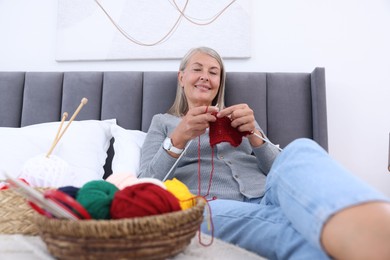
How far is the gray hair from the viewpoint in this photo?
1.33 meters

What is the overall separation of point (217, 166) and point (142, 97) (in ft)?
1.87

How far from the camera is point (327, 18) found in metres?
1.57

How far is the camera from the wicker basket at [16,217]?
2.02 feet

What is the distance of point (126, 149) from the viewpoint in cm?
129

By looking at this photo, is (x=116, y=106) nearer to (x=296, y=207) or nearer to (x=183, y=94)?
(x=183, y=94)

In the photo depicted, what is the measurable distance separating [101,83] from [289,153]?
109cm

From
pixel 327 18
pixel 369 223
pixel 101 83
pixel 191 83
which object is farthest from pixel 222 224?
pixel 327 18

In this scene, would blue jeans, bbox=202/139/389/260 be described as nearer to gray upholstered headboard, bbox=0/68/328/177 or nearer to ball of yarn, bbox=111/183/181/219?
ball of yarn, bbox=111/183/181/219

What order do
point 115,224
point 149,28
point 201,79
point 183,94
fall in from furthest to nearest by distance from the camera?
1. point 149,28
2. point 183,94
3. point 201,79
4. point 115,224

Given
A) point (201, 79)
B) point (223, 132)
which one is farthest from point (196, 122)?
point (201, 79)

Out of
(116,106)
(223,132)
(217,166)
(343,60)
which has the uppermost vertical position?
(343,60)

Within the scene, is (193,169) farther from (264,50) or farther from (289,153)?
(264,50)

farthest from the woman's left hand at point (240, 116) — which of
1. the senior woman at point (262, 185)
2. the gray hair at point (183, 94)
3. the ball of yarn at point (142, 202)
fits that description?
the ball of yarn at point (142, 202)

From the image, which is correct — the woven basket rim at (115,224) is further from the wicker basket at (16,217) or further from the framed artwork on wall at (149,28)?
the framed artwork on wall at (149,28)
